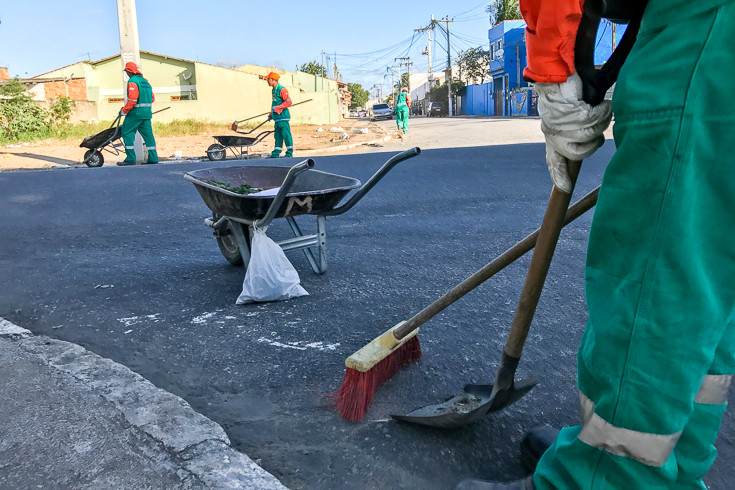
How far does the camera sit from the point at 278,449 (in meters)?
1.92

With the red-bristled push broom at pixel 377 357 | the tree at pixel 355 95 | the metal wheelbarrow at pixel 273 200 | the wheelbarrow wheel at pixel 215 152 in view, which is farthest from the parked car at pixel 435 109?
the red-bristled push broom at pixel 377 357

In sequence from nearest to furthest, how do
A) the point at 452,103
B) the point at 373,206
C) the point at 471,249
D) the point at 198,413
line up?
the point at 198,413 < the point at 471,249 < the point at 373,206 < the point at 452,103

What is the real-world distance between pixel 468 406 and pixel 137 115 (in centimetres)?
1228

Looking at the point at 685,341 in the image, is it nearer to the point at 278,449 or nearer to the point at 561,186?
the point at 561,186

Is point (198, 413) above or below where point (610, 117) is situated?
below

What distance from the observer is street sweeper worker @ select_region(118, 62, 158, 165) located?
1216 centimetres

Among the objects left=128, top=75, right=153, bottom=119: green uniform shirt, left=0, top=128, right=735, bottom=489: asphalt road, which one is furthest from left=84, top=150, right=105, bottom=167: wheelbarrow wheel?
left=0, top=128, right=735, bottom=489: asphalt road

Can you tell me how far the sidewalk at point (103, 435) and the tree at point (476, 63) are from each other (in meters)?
64.8

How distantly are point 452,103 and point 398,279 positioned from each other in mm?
65020

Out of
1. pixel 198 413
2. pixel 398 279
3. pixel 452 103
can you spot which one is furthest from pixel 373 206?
pixel 452 103

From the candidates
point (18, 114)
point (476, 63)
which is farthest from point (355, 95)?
point (18, 114)

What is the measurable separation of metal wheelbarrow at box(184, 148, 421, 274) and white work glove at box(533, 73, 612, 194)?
1.66 meters

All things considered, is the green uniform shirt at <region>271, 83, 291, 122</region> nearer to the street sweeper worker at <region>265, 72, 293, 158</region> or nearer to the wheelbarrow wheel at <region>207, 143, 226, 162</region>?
the street sweeper worker at <region>265, 72, 293, 158</region>

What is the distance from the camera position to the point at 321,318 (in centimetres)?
313
